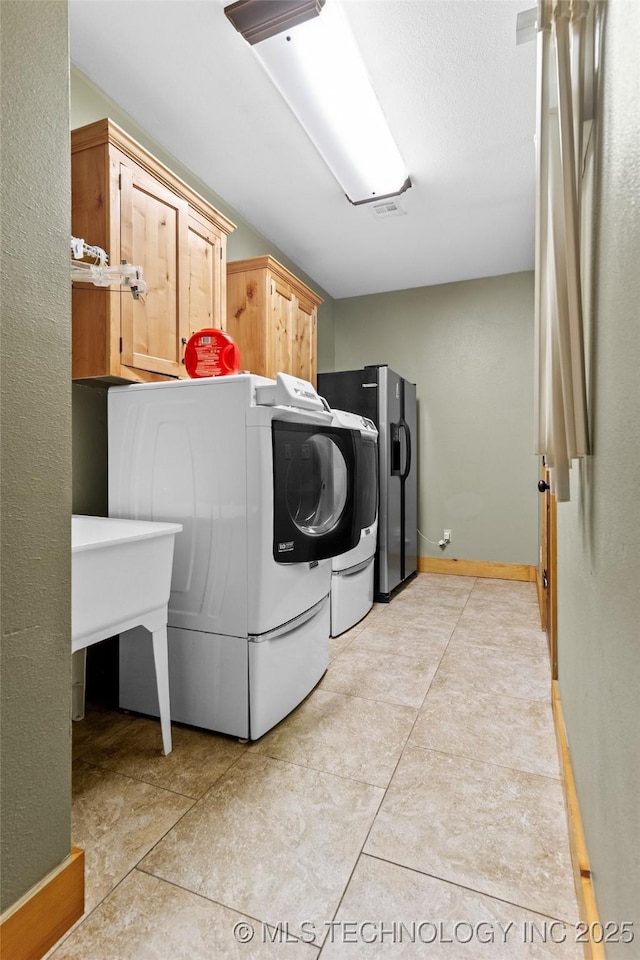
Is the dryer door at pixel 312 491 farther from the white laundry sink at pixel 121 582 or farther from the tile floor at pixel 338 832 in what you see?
the tile floor at pixel 338 832

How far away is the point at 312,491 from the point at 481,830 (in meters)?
1.19

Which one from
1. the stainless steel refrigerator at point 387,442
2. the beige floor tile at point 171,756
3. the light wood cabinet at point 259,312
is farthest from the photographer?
the stainless steel refrigerator at point 387,442

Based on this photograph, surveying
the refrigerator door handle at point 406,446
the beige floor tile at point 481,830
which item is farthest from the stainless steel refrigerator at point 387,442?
the beige floor tile at point 481,830

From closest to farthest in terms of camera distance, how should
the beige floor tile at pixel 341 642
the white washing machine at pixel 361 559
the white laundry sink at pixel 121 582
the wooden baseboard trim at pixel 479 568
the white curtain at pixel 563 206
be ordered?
the white curtain at pixel 563 206, the white laundry sink at pixel 121 582, the beige floor tile at pixel 341 642, the white washing machine at pixel 361 559, the wooden baseboard trim at pixel 479 568

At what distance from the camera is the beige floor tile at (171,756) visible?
1453 millimetres

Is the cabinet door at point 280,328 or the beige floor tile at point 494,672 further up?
the cabinet door at point 280,328

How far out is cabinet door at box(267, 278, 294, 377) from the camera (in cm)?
288

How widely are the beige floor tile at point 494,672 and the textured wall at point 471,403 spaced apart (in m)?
1.77

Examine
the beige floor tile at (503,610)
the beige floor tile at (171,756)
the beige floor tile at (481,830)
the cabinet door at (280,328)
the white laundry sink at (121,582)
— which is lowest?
the beige floor tile at (481,830)

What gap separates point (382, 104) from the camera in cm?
217

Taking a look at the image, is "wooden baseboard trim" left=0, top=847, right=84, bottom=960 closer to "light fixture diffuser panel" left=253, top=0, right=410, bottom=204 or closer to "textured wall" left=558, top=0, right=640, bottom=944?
"textured wall" left=558, top=0, right=640, bottom=944

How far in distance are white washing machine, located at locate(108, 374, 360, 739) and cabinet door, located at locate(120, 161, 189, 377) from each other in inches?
8.1

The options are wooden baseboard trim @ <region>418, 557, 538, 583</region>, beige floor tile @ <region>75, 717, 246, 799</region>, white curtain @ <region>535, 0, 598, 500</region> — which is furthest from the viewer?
wooden baseboard trim @ <region>418, 557, 538, 583</region>

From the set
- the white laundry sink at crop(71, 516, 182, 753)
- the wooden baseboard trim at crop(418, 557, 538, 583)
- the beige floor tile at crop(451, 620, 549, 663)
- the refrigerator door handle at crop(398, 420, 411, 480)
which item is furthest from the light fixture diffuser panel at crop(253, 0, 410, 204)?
the wooden baseboard trim at crop(418, 557, 538, 583)
